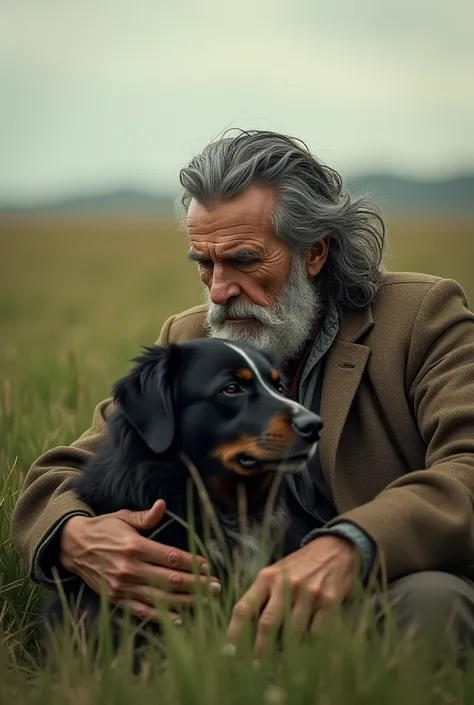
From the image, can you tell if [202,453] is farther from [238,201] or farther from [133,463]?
[238,201]

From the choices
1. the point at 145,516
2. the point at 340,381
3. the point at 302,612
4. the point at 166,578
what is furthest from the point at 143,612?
the point at 340,381

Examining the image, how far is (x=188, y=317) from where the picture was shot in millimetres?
4500

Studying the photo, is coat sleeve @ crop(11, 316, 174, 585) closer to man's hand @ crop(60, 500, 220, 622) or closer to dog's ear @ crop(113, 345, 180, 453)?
man's hand @ crop(60, 500, 220, 622)

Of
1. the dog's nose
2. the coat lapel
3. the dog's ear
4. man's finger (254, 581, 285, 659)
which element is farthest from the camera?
the coat lapel

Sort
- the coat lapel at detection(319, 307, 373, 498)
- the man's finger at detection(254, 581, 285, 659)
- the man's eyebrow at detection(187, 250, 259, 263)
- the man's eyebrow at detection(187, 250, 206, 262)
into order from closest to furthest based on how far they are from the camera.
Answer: the man's finger at detection(254, 581, 285, 659), the coat lapel at detection(319, 307, 373, 498), the man's eyebrow at detection(187, 250, 259, 263), the man's eyebrow at detection(187, 250, 206, 262)

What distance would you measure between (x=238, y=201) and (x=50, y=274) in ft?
76.8

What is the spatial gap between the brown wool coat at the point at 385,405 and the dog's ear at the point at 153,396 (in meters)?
0.38

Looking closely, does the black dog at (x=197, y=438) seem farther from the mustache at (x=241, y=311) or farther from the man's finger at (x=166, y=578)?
the mustache at (x=241, y=311)

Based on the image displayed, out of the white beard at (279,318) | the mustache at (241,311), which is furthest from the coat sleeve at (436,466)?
the mustache at (241,311)

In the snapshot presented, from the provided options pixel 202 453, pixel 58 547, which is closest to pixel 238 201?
pixel 202 453

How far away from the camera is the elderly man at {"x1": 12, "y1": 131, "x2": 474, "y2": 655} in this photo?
300 cm

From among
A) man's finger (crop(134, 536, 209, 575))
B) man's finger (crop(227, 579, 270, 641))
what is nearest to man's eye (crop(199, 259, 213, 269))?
man's finger (crop(134, 536, 209, 575))

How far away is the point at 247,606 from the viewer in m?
2.79

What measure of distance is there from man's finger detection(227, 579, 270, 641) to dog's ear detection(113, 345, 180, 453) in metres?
0.65
